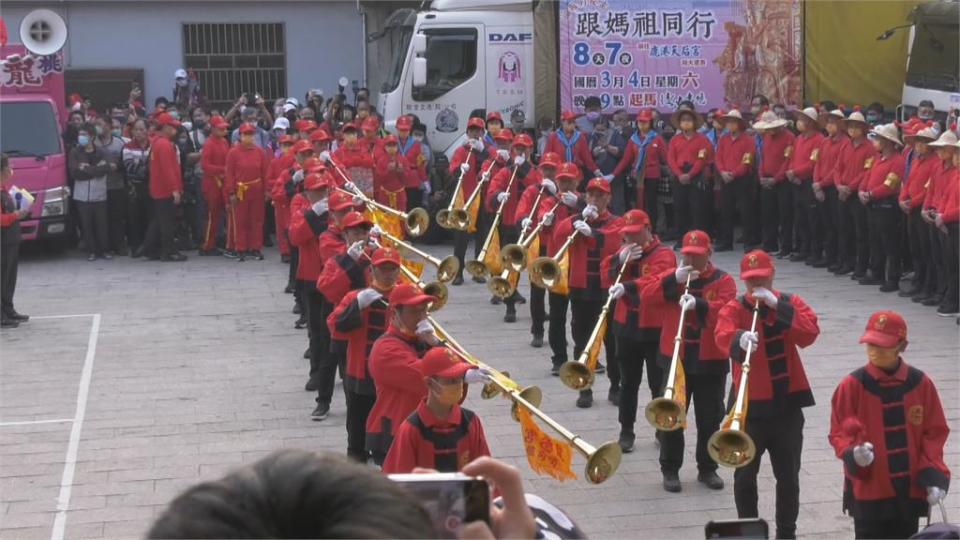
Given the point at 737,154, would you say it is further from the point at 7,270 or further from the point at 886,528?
the point at 886,528

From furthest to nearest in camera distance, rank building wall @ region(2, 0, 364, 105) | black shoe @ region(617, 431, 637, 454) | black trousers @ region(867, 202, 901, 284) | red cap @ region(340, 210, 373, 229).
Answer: building wall @ region(2, 0, 364, 105)
black trousers @ region(867, 202, 901, 284)
red cap @ region(340, 210, 373, 229)
black shoe @ region(617, 431, 637, 454)

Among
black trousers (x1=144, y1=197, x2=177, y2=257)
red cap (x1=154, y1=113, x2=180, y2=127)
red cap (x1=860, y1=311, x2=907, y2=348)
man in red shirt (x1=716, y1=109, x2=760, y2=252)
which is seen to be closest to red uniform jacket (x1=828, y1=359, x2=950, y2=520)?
red cap (x1=860, y1=311, x2=907, y2=348)

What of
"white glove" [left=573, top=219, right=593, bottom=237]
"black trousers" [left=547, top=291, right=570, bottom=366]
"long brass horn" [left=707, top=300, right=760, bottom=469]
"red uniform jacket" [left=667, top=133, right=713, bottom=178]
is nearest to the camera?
"long brass horn" [left=707, top=300, right=760, bottom=469]

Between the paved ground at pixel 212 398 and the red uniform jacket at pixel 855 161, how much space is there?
1.29 metres

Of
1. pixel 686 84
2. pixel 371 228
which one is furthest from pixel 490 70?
pixel 371 228

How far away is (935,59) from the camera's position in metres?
20.1

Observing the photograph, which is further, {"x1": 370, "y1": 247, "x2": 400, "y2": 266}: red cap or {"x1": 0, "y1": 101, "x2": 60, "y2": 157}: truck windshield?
{"x1": 0, "y1": 101, "x2": 60, "y2": 157}: truck windshield

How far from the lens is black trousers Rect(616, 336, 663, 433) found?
10.4 m

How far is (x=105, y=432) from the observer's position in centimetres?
1121

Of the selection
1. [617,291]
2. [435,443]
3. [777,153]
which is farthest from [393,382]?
[777,153]

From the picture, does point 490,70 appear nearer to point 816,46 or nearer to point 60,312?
point 816,46

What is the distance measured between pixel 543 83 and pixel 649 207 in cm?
257

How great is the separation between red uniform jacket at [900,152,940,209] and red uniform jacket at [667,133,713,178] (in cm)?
419

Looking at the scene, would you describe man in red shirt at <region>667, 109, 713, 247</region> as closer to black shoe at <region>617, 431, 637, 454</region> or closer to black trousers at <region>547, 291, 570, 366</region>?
black trousers at <region>547, 291, 570, 366</region>
